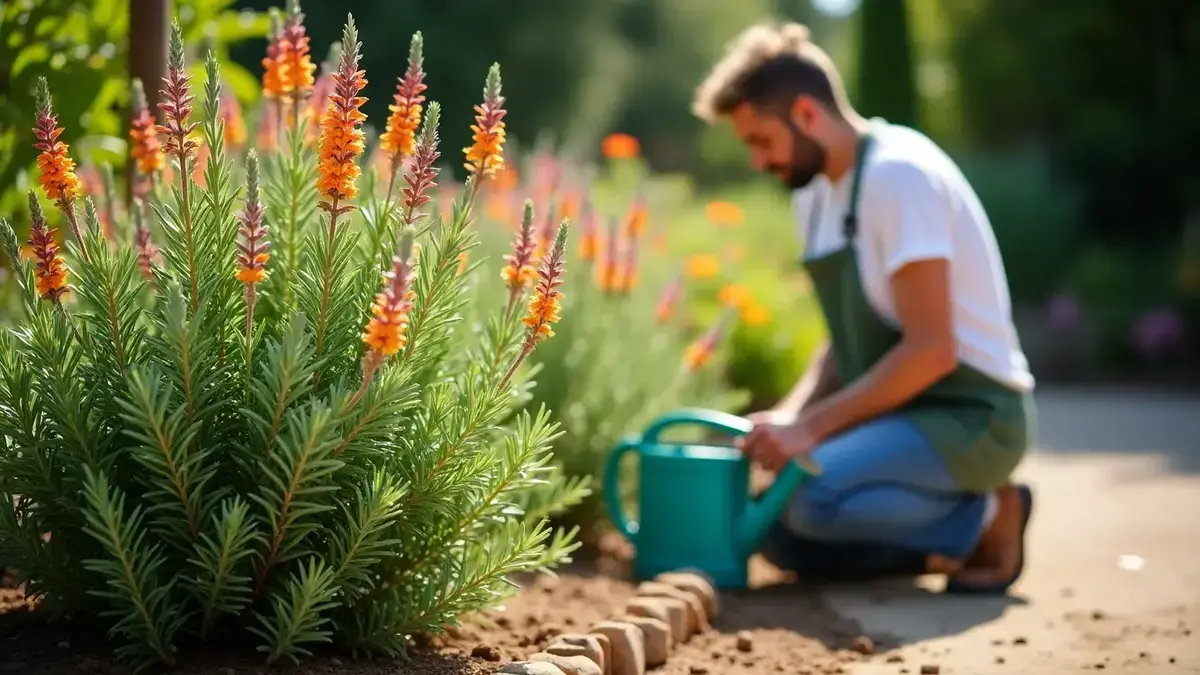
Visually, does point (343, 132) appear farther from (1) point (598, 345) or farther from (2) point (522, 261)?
(1) point (598, 345)

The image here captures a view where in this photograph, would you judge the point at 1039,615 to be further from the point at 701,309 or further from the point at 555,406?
the point at 701,309

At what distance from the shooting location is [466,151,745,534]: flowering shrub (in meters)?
3.43

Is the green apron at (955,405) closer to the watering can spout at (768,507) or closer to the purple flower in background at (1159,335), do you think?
the watering can spout at (768,507)

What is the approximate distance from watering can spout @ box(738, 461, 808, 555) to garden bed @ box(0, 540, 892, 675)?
0.15m

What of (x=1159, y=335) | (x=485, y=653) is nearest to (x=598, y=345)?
(x=485, y=653)

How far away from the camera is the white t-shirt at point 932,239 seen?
2.93 meters

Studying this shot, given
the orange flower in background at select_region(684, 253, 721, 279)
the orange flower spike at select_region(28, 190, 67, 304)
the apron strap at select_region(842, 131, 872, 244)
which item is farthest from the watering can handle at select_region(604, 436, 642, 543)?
the orange flower in background at select_region(684, 253, 721, 279)

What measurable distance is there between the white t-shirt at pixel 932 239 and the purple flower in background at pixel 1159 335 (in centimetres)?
607

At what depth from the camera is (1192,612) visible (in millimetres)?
2814

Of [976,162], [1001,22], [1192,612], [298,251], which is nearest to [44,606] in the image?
[298,251]

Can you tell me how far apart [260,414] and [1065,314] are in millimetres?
8165

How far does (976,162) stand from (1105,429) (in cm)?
561

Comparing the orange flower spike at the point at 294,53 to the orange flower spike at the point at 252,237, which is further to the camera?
the orange flower spike at the point at 294,53

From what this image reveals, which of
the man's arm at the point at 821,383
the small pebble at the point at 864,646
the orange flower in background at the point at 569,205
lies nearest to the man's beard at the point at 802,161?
the man's arm at the point at 821,383
